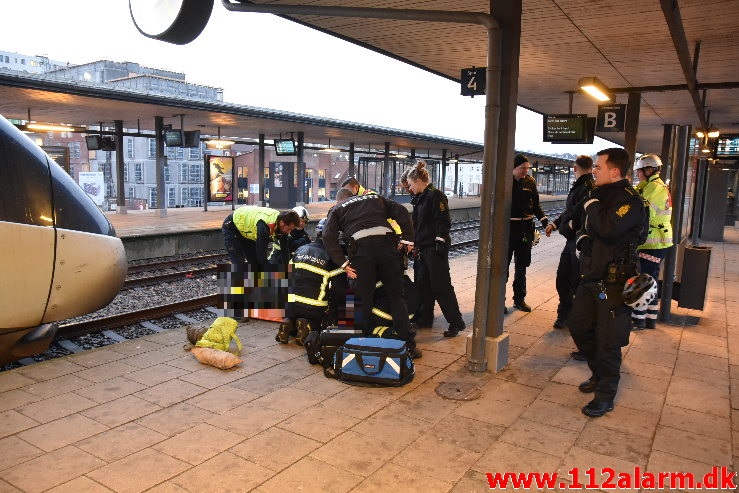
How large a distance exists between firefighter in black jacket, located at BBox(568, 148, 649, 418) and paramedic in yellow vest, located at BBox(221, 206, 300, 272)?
3.68 meters

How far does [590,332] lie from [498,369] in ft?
3.28

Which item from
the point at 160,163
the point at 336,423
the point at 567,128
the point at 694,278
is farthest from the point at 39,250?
the point at 160,163

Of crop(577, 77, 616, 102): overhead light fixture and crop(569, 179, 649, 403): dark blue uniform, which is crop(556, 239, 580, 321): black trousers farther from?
crop(577, 77, 616, 102): overhead light fixture

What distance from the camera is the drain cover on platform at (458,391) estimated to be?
4801 millimetres

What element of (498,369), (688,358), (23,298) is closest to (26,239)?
(23,298)

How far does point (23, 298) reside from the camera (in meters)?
3.69

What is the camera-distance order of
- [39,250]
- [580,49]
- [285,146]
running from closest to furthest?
[39,250] → [580,49] → [285,146]

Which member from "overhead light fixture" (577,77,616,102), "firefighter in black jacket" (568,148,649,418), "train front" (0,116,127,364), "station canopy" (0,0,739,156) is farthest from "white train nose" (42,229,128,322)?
"overhead light fixture" (577,77,616,102)

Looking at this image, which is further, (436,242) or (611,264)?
(436,242)

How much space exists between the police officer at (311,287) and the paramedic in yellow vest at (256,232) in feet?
2.99

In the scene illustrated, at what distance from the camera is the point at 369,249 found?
5547mm

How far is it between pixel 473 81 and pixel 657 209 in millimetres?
3449

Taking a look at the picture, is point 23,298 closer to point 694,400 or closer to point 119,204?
point 694,400

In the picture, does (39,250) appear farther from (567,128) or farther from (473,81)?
(567,128)
